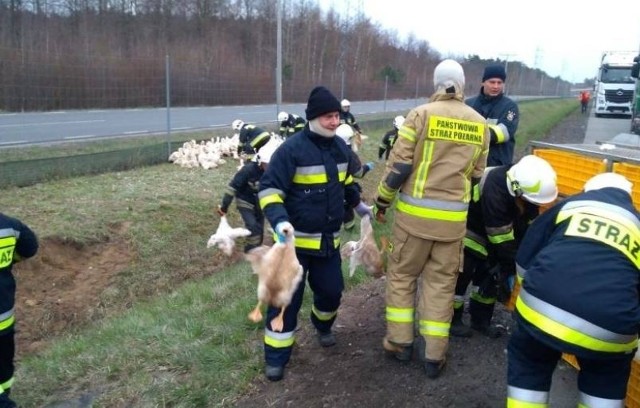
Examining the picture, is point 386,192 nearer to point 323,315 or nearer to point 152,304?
point 323,315

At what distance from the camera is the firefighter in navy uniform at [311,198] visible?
138 inches

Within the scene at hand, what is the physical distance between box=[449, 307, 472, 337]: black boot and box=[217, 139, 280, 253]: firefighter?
9.11 ft

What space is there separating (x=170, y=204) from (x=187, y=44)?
71.5ft

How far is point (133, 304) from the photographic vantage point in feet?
22.4

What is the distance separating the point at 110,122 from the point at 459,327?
1300 centimetres

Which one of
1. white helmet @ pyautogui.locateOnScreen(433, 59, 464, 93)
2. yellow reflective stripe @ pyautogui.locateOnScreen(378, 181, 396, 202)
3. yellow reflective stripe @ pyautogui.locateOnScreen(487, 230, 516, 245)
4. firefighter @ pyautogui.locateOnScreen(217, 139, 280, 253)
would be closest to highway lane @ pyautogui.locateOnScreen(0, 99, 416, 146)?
firefighter @ pyautogui.locateOnScreen(217, 139, 280, 253)

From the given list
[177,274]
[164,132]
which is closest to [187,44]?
[164,132]

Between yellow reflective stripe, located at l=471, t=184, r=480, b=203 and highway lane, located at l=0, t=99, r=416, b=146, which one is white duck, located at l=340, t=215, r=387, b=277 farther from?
highway lane, located at l=0, t=99, r=416, b=146

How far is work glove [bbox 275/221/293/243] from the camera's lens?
3.28 m

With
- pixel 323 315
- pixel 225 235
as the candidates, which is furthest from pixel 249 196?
pixel 323 315

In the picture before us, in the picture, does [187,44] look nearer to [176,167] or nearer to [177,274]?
[176,167]

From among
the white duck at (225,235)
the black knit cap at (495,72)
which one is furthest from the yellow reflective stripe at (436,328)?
the white duck at (225,235)

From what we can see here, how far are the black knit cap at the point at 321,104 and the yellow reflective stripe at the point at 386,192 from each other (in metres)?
0.61

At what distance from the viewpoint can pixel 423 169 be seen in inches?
136
